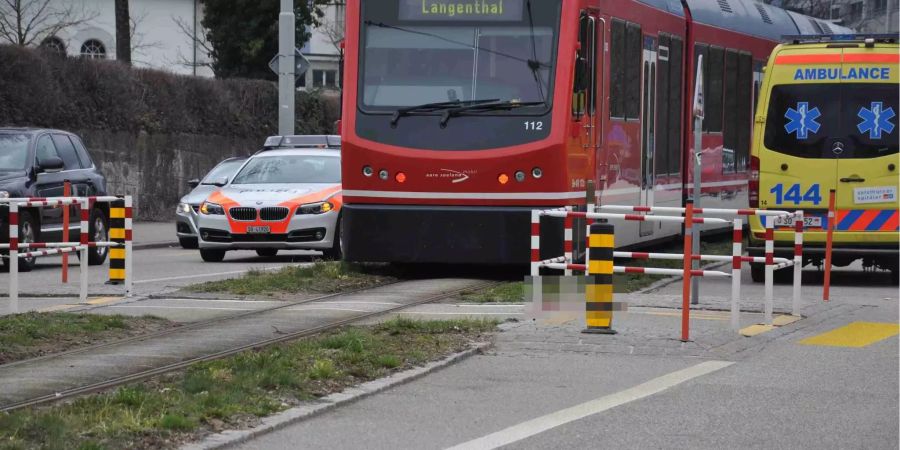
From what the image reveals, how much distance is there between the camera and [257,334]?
488 inches

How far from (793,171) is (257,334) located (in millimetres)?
8280

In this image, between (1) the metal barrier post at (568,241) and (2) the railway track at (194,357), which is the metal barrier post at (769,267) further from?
(2) the railway track at (194,357)

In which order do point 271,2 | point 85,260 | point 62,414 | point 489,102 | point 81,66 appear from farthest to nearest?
1. point 271,2
2. point 81,66
3. point 489,102
4. point 85,260
5. point 62,414

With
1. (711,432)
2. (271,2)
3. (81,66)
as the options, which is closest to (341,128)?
(711,432)

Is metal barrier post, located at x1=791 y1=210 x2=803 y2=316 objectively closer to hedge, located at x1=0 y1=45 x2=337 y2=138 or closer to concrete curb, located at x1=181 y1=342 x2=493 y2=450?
concrete curb, located at x1=181 y1=342 x2=493 y2=450

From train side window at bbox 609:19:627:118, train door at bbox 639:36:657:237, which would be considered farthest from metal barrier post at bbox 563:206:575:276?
train door at bbox 639:36:657:237

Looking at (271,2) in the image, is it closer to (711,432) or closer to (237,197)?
(237,197)

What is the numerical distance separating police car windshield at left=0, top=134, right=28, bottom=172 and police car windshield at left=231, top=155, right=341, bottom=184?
3.04 metres

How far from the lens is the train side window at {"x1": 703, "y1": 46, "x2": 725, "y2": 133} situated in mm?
23484

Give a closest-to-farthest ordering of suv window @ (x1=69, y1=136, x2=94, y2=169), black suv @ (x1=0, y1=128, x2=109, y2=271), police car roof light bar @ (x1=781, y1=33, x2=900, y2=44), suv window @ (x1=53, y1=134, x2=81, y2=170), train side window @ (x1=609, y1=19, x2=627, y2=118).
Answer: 1. train side window @ (x1=609, y1=19, x2=627, y2=118)
2. police car roof light bar @ (x1=781, y1=33, x2=900, y2=44)
3. black suv @ (x1=0, y1=128, x2=109, y2=271)
4. suv window @ (x1=53, y1=134, x2=81, y2=170)
5. suv window @ (x1=69, y1=136, x2=94, y2=169)

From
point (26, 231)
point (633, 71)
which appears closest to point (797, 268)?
point (633, 71)

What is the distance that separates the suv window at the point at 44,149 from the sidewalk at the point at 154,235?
670 centimetres

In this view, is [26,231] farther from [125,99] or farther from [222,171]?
[125,99]

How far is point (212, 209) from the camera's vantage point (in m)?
21.6
